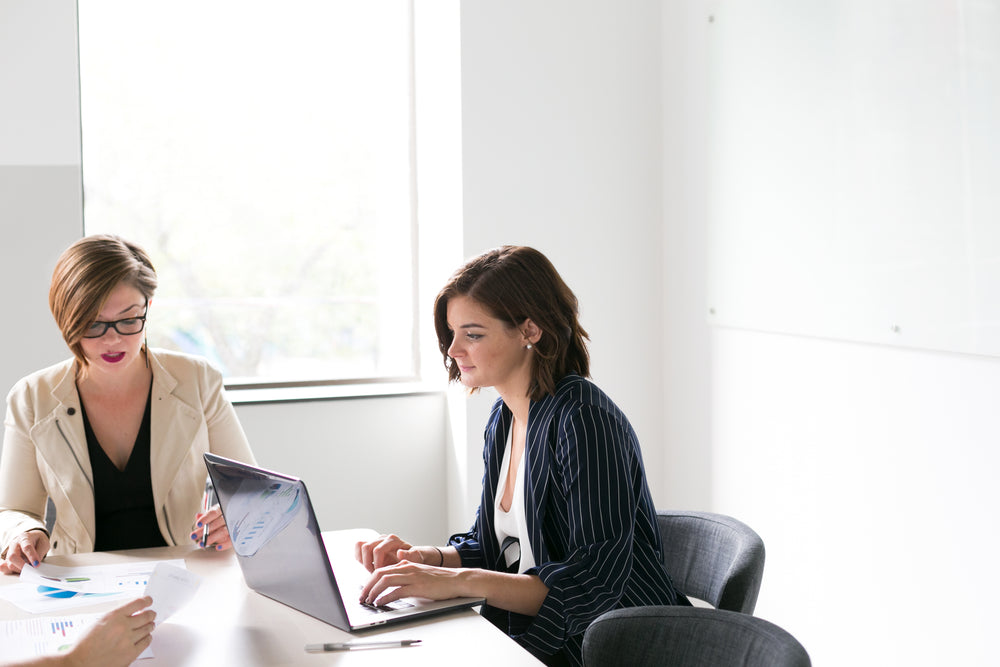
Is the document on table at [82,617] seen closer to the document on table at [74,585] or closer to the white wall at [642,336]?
the document on table at [74,585]

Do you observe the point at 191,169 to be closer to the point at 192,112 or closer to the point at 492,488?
the point at 192,112

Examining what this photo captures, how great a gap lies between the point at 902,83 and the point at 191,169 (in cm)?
251

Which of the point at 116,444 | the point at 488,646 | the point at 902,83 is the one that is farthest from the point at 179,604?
the point at 902,83

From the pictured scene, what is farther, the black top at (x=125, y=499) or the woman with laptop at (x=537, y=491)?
the black top at (x=125, y=499)

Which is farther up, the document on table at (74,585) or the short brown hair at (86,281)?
the short brown hair at (86,281)

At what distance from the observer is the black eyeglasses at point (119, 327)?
2.12 meters

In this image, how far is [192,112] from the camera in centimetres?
359

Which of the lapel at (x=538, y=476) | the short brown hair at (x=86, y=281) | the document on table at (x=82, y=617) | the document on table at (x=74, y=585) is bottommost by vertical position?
the document on table at (x=74, y=585)

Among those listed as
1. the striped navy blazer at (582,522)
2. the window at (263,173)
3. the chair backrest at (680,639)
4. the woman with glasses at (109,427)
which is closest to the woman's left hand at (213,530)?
the woman with glasses at (109,427)

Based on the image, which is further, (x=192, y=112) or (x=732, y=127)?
(x=192, y=112)

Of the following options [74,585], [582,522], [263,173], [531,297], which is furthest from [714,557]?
[263,173]

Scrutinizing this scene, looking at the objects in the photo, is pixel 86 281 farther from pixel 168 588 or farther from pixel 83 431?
pixel 168 588

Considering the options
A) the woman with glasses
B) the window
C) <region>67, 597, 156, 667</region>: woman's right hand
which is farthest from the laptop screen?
the window

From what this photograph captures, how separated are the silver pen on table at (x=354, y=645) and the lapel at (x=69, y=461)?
0.94 m
